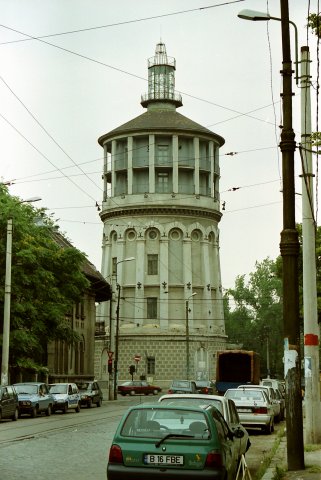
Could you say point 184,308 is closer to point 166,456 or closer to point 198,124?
point 198,124

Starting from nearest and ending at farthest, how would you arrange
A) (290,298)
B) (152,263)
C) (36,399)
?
(290,298) → (36,399) → (152,263)

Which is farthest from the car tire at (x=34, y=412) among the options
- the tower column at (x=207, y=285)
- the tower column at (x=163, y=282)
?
the tower column at (x=207, y=285)

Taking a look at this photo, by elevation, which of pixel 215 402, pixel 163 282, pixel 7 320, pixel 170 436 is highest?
pixel 163 282

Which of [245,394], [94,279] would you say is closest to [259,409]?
[245,394]

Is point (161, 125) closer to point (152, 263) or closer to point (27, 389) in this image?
point (152, 263)

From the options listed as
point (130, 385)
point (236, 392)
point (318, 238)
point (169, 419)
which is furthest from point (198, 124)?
point (169, 419)

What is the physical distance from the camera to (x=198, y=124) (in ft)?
327

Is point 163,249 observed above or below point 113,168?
below

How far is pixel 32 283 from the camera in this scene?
45.4m

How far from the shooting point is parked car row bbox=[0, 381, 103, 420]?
33.8 m

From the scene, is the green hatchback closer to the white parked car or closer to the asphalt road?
the asphalt road

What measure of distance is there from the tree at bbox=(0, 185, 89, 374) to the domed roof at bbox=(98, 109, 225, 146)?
47.6m

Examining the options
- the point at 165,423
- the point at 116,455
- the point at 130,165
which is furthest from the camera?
the point at 130,165

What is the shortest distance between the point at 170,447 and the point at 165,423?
1.59 ft
